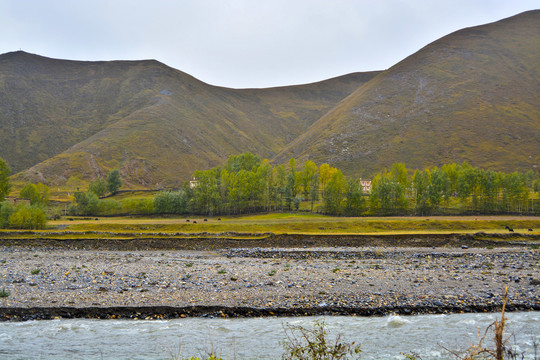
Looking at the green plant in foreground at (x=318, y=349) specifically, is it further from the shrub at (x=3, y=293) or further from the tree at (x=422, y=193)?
the tree at (x=422, y=193)

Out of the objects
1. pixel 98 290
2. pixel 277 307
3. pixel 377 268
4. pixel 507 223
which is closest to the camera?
pixel 277 307

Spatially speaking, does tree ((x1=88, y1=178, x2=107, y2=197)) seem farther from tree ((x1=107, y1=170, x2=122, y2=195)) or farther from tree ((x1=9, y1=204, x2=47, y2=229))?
tree ((x1=9, y1=204, x2=47, y2=229))

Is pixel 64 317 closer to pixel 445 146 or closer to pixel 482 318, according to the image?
pixel 482 318

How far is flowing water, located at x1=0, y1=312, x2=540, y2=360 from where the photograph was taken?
15031 mm

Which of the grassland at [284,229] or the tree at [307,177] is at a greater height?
the tree at [307,177]

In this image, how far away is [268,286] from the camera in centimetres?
2500

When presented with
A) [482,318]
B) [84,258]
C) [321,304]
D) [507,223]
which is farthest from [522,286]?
[507,223]

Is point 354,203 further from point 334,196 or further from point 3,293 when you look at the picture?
point 3,293

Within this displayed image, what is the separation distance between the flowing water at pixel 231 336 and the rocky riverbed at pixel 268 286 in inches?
41.9

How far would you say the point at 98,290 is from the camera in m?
23.8

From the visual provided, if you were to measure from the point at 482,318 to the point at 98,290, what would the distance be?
76.3ft

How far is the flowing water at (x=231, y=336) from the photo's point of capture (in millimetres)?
15031

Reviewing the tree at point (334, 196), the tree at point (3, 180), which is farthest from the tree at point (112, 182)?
the tree at point (334, 196)

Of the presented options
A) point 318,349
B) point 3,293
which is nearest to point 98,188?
point 3,293
